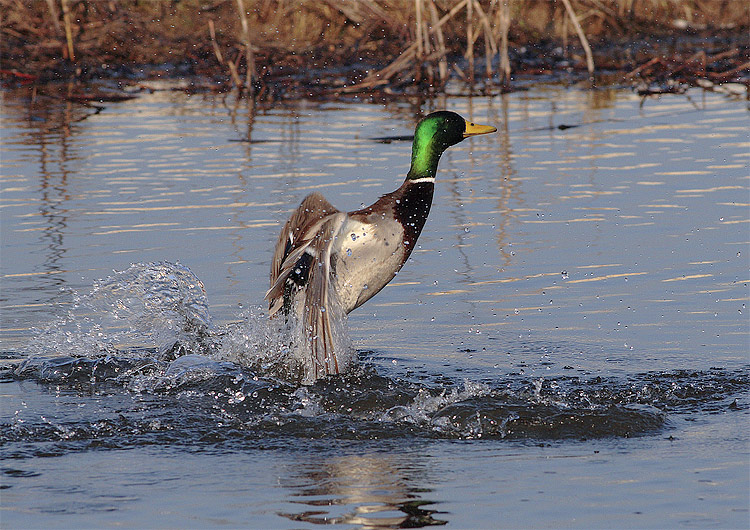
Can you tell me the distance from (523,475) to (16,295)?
11.1 ft

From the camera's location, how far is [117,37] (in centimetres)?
1714

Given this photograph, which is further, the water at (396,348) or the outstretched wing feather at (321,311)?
the outstretched wing feather at (321,311)

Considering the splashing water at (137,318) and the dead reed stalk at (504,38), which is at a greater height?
the dead reed stalk at (504,38)

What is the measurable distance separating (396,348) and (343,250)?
0.51 m

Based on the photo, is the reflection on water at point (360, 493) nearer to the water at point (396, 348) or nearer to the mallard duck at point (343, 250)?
the water at point (396, 348)

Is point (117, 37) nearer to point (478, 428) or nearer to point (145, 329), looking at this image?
point (145, 329)

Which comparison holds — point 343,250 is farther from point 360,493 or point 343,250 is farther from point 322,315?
point 360,493

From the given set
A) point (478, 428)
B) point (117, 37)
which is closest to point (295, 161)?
point (478, 428)

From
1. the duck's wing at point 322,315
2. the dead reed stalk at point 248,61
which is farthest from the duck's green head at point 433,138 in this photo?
the dead reed stalk at point 248,61

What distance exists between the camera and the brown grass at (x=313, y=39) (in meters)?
14.7

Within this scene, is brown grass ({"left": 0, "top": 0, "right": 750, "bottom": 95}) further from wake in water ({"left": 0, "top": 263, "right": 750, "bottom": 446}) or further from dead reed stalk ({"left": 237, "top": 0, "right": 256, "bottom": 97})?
wake in water ({"left": 0, "top": 263, "right": 750, "bottom": 446})

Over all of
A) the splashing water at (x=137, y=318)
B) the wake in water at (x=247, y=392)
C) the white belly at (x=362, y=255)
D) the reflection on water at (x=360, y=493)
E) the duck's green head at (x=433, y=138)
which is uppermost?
the duck's green head at (x=433, y=138)

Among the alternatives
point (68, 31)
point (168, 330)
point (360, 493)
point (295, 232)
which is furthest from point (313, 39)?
point (360, 493)

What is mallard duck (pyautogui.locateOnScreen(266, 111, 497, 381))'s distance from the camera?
17.5 ft
